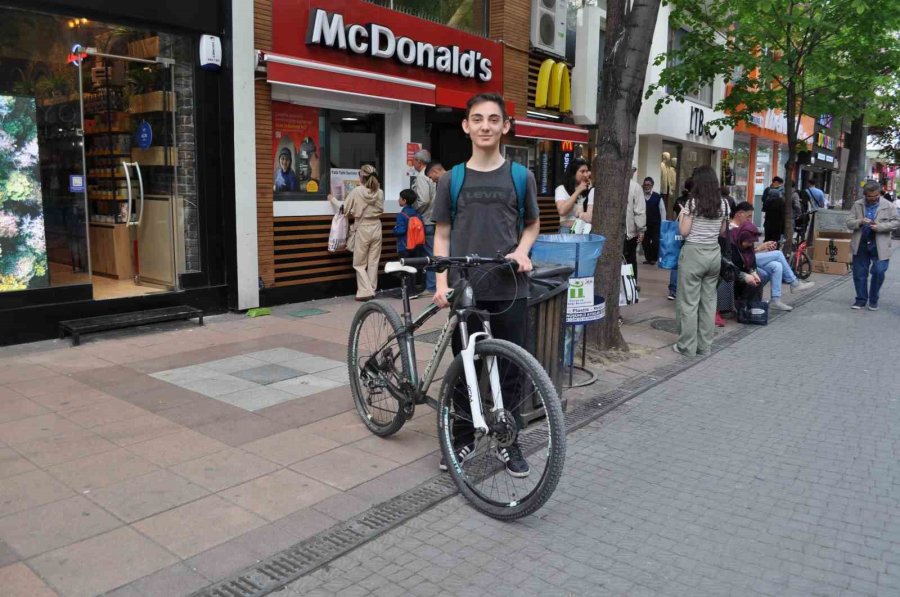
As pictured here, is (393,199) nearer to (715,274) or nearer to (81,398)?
(715,274)

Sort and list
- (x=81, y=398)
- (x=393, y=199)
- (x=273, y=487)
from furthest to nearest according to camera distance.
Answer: (x=393, y=199)
(x=81, y=398)
(x=273, y=487)

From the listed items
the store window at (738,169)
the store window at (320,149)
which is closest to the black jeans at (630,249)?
the store window at (320,149)

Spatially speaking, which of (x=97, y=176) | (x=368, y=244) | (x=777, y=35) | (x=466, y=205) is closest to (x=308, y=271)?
(x=368, y=244)

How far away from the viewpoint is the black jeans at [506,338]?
3859 millimetres

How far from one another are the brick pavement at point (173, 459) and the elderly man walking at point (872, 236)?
18.3ft

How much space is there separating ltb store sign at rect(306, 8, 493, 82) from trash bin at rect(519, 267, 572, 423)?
5639 mm

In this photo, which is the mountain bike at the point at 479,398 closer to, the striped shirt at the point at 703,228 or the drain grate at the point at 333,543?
the drain grate at the point at 333,543

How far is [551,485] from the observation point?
3551 mm

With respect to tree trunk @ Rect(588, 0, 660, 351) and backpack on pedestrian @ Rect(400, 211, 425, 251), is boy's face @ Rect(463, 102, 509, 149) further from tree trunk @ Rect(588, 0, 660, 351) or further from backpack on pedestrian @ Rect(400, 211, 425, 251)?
backpack on pedestrian @ Rect(400, 211, 425, 251)

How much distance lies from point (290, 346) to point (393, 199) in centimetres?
440

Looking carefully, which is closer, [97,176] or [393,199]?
[97,176]

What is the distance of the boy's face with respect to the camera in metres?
4.06

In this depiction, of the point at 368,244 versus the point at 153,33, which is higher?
the point at 153,33

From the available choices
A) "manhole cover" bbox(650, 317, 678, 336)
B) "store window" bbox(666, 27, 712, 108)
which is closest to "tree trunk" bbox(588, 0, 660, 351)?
"manhole cover" bbox(650, 317, 678, 336)
